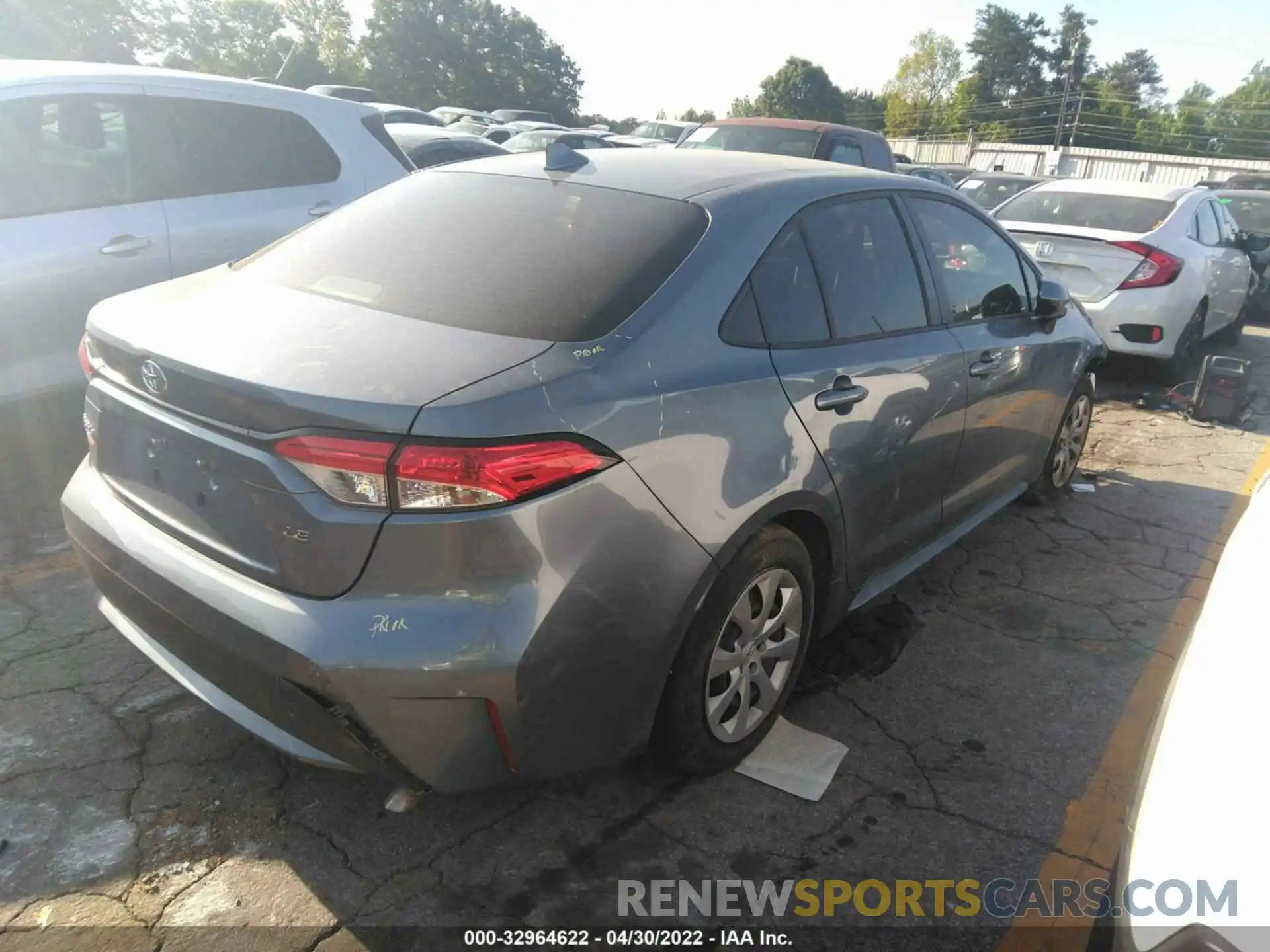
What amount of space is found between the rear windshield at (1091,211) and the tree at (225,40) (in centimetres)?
4943

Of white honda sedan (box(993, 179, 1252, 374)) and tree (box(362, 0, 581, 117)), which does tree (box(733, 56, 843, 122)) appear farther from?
white honda sedan (box(993, 179, 1252, 374))

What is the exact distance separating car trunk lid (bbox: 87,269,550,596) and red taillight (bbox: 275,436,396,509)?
0.02m

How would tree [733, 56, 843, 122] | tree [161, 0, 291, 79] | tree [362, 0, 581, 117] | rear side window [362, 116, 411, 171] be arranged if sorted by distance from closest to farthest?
rear side window [362, 116, 411, 171] → tree [161, 0, 291, 79] → tree [362, 0, 581, 117] → tree [733, 56, 843, 122]

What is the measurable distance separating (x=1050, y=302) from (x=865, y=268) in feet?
4.97

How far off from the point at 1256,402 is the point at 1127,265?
1.87 metres

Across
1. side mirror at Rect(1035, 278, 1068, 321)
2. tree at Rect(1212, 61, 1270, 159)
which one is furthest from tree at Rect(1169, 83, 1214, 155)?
side mirror at Rect(1035, 278, 1068, 321)

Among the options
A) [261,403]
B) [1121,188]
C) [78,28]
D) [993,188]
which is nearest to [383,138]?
[261,403]

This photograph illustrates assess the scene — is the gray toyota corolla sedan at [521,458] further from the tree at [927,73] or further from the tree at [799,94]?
the tree at [927,73]

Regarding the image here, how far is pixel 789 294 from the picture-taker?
9.27 ft

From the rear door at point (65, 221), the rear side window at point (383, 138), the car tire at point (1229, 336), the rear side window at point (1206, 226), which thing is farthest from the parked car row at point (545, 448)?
the car tire at point (1229, 336)

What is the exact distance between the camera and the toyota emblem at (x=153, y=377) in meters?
2.30

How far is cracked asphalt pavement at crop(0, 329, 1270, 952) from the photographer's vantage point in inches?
91.8

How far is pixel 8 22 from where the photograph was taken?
35.7 meters

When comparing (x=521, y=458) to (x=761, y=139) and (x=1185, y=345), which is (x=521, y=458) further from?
(x=761, y=139)
